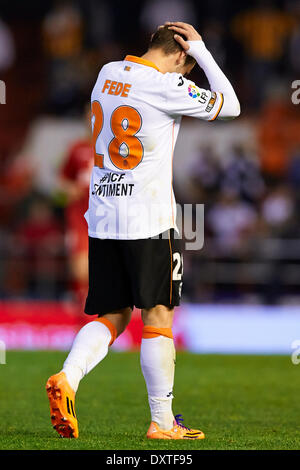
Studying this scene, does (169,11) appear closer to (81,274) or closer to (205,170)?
(205,170)

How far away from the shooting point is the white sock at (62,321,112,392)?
4637 millimetres

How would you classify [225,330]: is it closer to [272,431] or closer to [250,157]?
[250,157]

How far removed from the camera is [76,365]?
4664mm

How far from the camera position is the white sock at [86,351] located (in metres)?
4.64

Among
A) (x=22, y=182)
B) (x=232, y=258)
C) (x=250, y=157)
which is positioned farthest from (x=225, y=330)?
(x=22, y=182)

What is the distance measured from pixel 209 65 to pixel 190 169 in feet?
28.1

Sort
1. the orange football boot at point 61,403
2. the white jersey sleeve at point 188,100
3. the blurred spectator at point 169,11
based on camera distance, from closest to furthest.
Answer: the orange football boot at point 61,403
the white jersey sleeve at point 188,100
the blurred spectator at point 169,11

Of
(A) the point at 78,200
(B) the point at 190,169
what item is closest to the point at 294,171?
(B) the point at 190,169

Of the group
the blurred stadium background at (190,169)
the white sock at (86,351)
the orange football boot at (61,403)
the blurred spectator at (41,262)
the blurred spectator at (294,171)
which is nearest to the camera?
the orange football boot at (61,403)

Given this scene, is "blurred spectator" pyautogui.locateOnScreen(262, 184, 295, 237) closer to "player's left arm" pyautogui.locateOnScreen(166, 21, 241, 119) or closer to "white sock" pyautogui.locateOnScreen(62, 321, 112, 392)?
"player's left arm" pyautogui.locateOnScreen(166, 21, 241, 119)

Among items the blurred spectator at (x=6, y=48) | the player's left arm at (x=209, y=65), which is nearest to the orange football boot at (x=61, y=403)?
the player's left arm at (x=209, y=65)

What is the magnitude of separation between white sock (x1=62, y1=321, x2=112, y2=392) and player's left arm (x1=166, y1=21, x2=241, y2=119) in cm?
123

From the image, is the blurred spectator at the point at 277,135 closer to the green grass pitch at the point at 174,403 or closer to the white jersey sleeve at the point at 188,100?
the green grass pitch at the point at 174,403

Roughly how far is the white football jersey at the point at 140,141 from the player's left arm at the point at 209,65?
4 cm
